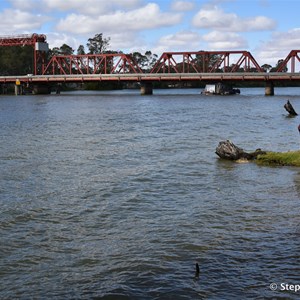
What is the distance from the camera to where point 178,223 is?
14.0 metres

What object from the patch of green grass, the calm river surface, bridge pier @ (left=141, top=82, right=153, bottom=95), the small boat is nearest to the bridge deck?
bridge pier @ (left=141, top=82, right=153, bottom=95)

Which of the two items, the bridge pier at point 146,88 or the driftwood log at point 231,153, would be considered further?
the bridge pier at point 146,88

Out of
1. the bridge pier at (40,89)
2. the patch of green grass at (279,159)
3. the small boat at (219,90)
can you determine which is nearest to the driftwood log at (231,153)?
the patch of green grass at (279,159)

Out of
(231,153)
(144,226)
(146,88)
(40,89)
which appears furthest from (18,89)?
(144,226)

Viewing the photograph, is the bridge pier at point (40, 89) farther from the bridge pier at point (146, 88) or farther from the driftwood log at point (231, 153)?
the driftwood log at point (231, 153)

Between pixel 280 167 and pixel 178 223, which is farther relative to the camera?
pixel 280 167

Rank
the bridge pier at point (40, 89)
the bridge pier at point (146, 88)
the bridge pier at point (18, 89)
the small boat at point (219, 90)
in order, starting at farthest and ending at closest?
1. the bridge pier at point (40, 89)
2. the bridge pier at point (18, 89)
3. the bridge pier at point (146, 88)
4. the small boat at point (219, 90)

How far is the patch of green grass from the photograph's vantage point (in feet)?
75.3

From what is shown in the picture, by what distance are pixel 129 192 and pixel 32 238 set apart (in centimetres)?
569

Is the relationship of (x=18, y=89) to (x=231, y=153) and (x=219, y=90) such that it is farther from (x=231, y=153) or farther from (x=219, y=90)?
(x=231, y=153)

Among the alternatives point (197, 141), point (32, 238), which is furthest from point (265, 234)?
point (197, 141)

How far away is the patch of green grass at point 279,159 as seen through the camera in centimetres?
2295

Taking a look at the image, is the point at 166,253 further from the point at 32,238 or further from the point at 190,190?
the point at 190,190

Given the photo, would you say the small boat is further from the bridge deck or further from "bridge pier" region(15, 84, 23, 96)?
"bridge pier" region(15, 84, 23, 96)
